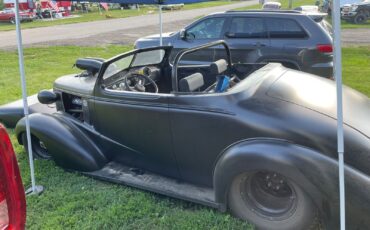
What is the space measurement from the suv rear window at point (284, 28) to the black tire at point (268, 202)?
17.1ft

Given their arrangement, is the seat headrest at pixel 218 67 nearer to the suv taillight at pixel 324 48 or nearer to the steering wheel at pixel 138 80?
the steering wheel at pixel 138 80

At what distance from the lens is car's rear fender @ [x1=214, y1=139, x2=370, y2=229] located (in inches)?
113

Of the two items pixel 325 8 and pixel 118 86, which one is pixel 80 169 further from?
pixel 325 8

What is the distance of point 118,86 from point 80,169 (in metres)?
0.95

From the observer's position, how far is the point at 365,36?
1725cm

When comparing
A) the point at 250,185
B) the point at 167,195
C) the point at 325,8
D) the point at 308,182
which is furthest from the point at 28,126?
the point at 325,8

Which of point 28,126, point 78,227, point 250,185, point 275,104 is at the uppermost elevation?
point 275,104

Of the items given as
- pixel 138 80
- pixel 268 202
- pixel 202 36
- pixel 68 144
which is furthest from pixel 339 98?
pixel 202 36

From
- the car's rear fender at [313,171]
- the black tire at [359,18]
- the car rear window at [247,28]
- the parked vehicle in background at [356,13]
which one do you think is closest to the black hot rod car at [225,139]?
the car's rear fender at [313,171]

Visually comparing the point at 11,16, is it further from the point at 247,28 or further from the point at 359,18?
the point at 247,28

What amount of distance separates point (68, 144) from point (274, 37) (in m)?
5.18

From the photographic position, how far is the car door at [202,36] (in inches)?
337

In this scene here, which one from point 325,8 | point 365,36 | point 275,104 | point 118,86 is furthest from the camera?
point 325,8

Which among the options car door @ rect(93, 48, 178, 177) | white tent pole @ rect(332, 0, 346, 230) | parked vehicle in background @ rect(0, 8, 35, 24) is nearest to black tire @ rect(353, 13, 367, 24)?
car door @ rect(93, 48, 178, 177)
